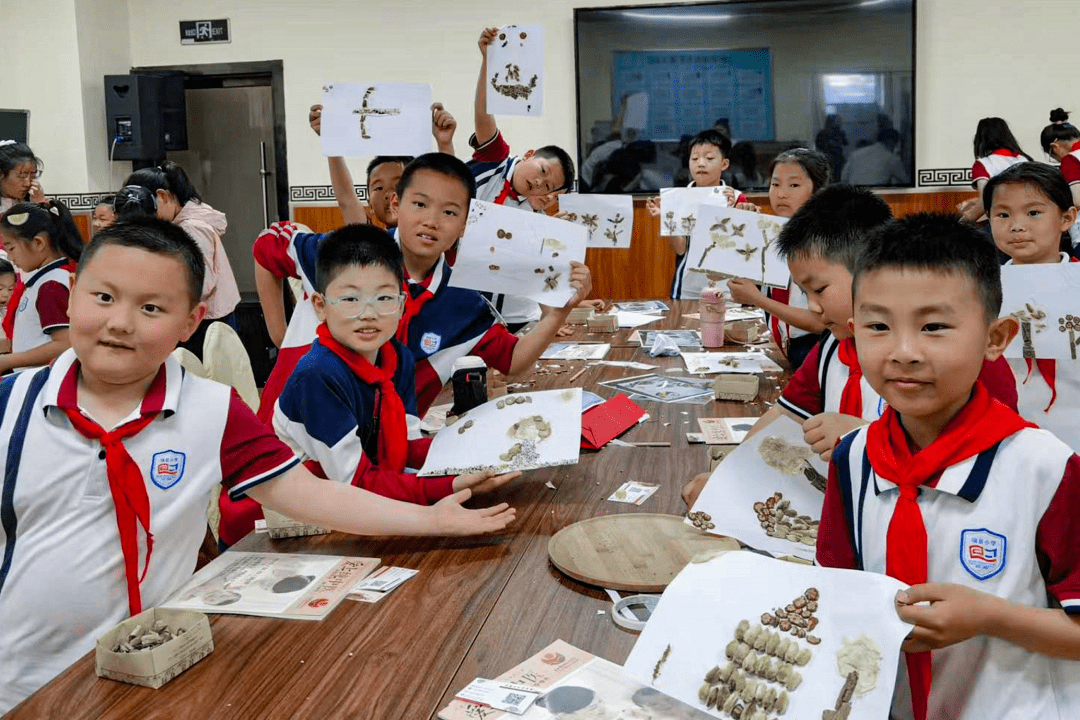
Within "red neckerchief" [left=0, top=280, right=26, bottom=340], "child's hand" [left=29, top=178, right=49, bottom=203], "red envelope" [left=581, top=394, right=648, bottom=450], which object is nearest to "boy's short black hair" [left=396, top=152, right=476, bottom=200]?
"red envelope" [left=581, top=394, right=648, bottom=450]

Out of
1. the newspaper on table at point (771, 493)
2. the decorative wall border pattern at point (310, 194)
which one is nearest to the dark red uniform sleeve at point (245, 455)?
the newspaper on table at point (771, 493)

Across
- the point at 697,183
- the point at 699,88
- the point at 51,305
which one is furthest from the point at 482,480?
the point at 699,88

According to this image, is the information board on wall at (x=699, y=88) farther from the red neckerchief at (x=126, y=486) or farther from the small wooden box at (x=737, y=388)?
the red neckerchief at (x=126, y=486)

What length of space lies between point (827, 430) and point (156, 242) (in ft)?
3.52

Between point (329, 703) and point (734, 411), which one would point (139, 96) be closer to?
point (734, 411)

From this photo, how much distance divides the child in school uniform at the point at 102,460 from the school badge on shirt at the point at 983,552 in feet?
3.47

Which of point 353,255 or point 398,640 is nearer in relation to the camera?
point 398,640

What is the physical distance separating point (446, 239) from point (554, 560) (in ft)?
3.84

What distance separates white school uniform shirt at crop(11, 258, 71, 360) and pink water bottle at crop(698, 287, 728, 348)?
2322mm

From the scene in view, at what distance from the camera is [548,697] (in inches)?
41.4

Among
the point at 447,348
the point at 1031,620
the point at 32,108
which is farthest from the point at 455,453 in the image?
the point at 32,108

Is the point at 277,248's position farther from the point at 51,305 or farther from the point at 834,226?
the point at 834,226

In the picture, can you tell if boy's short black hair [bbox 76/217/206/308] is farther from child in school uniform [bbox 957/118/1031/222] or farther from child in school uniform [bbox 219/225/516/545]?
child in school uniform [bbox 957/118/1031/222]

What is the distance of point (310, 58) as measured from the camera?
685 cm
